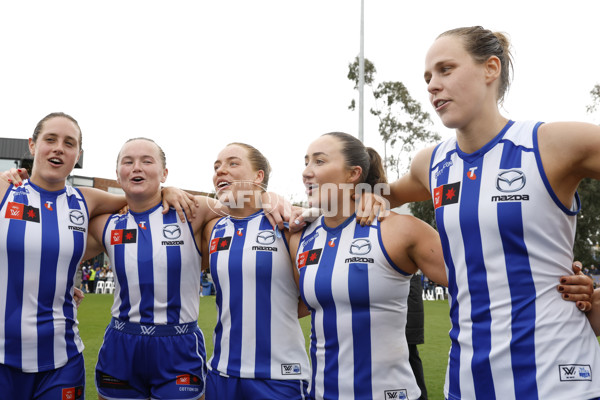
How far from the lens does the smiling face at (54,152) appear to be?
374 cm

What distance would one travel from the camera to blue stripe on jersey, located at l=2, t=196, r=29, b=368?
11.2ft

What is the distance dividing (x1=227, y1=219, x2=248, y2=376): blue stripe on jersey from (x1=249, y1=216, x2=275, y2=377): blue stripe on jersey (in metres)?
0.11

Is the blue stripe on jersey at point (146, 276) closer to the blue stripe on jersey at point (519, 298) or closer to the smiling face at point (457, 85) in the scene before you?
the smiling face at point (457, 85)

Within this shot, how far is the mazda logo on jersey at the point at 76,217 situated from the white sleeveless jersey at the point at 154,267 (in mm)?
240

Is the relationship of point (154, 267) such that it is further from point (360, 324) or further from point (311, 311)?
point (360, 324)

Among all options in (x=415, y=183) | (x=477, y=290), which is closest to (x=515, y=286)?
(x=477, y=290)

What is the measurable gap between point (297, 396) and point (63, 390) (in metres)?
1.61

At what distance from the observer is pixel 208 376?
3.50m

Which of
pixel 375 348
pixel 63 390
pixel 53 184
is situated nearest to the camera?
pixel 375 348

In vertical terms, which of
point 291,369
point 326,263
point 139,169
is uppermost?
point 139,169

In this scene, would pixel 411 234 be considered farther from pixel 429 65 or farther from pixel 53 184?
pixel 53 184

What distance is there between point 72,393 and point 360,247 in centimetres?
225

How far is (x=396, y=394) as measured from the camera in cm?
287

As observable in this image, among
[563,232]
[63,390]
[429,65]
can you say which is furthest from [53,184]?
[563,232]
